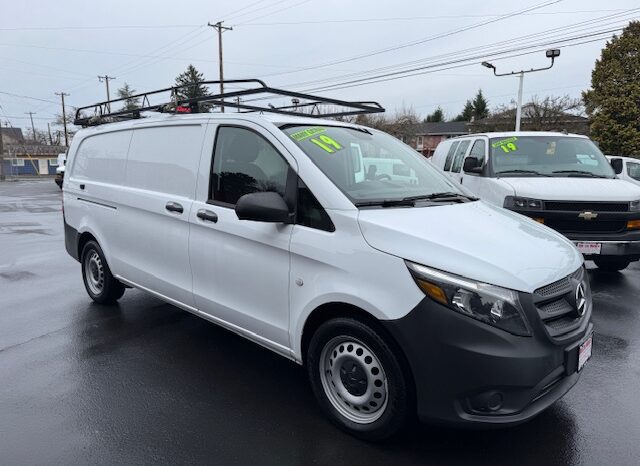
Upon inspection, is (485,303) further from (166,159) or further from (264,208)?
(166,159)

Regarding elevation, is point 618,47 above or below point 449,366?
above

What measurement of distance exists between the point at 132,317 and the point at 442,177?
346cm

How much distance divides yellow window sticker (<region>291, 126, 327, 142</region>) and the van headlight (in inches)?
58.9

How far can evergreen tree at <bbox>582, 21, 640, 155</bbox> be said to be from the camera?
32531 mm

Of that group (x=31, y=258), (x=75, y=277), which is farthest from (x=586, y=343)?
(x=31, y=258)

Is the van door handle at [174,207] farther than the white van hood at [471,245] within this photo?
Yes

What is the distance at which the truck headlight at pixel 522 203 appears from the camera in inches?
236

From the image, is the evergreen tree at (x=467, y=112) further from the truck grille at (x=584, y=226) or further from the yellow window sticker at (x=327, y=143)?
the yellow window sticker at (x=327, y=143)

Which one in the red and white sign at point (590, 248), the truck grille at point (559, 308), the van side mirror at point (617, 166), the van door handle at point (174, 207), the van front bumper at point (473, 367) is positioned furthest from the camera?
the van side mirror at point (617, 166)

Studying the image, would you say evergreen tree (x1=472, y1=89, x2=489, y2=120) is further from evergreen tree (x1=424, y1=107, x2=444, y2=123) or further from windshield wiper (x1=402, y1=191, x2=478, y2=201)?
windshield wiper (x1=402, y1=191, x2=478, y2=201)

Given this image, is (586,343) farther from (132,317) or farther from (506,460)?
(132,317)

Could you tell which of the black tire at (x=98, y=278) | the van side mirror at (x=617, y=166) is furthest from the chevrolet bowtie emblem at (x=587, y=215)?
the black tire at (x=98, y=278)

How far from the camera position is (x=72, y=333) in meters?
4.69

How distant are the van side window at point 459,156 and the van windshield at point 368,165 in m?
4.56
